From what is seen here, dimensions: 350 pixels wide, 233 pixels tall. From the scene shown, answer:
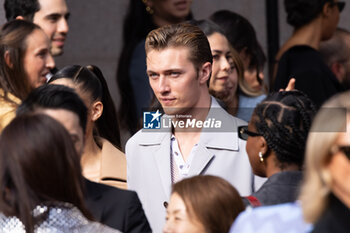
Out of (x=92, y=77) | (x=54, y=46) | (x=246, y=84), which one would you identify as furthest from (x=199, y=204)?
(x=54, y=46)

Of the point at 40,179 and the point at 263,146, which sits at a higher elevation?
the point at 40,179

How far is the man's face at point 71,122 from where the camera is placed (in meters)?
3.69

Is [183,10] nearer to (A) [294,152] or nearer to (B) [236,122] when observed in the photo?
(B) [236,122]

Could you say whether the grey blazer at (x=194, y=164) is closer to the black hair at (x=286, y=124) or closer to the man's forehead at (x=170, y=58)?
the man's forehead at (x=170, y=58)

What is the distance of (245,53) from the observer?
6598mm

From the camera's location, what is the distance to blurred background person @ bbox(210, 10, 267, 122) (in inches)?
246

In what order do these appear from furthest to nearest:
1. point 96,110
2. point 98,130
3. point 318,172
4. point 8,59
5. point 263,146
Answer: point 8,59 → point 98,130 → point 96,110 → point 263,146 → point 318,172

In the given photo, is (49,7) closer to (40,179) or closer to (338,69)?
(338,69)

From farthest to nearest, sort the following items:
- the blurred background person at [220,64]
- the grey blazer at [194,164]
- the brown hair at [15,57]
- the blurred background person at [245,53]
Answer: the blurred background person at [245,53] < the blurred background person at [220,64] < the brown hair at [15,57] < the grey blazer at [194,164]

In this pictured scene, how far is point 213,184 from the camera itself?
3607 mm

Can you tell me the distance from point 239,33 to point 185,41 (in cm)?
167

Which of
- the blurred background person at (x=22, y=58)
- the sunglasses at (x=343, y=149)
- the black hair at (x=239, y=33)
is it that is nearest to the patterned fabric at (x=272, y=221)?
the sunglasses at (x=343, y=149)

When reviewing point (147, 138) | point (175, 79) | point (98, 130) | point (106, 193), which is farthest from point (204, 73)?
point (106, 193)

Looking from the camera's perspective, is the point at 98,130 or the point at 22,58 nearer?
the point at 98,130
